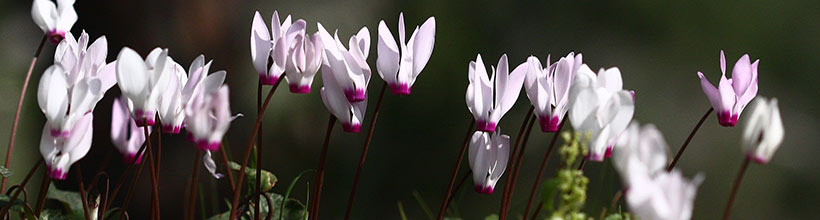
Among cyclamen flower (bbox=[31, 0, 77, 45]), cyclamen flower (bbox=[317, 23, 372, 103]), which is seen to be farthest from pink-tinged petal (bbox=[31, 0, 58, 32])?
cyclamen flower (bbox=[317, 23, 372, 103])

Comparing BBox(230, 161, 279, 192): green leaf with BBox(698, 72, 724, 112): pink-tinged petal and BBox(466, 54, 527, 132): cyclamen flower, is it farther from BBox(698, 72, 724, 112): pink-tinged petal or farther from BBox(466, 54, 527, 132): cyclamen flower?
BBox(698, 72, 724, 112): pink-tinged petal

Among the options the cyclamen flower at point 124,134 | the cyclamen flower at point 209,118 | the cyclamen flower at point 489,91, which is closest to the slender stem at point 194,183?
the cyclamen flower at point 209,118

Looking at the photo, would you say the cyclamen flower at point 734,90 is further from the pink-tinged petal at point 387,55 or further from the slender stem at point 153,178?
the slender stem at point 153,178

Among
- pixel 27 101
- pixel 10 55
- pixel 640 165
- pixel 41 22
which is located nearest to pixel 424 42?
pixel 640 165

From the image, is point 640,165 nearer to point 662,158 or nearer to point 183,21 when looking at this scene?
point 662,158

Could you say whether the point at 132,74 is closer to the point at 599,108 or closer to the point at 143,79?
the point at 143,79

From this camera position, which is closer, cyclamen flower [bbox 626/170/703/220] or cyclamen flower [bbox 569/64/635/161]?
cyclamen flower [bbox 626/170/703/220]

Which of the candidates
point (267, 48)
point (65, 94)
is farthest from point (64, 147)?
point (267, 48)

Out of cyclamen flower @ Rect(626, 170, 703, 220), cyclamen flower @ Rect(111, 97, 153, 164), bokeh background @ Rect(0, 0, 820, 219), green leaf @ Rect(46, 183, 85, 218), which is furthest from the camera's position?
bokeh background @ Rect(0, 0, 820, 219)
